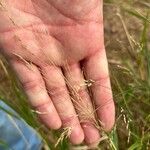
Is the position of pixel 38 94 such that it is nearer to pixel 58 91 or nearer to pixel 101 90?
pixel 58 91

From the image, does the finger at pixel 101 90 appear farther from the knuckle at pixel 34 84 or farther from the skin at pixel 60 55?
the knuckle at pixel 34 84

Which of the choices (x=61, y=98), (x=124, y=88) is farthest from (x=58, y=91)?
(x=124, y=88)

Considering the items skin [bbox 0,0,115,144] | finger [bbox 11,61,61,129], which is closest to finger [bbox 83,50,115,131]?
skin [bbox 0,0,115,144]

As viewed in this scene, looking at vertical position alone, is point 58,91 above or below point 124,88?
above

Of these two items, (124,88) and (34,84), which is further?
(124,88)

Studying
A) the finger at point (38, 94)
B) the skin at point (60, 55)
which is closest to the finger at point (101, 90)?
the skin at point (60, 55)

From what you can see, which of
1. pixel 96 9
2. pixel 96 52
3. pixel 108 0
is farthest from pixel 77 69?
pixel 108 0

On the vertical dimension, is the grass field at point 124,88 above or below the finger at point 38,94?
below
